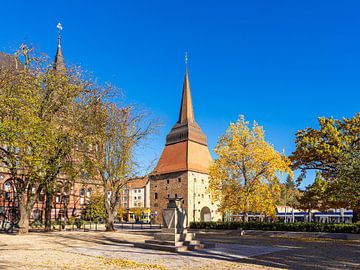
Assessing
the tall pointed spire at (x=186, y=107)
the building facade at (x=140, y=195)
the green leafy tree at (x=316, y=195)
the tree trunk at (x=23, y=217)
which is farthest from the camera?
the building facade at (x=140, y=195)

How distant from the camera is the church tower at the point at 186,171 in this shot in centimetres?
6147

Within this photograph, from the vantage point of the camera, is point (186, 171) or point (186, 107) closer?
point (186, 171)

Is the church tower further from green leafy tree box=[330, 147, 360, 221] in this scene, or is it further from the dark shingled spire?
green leafy tree box=[330, 147, 360, 221]

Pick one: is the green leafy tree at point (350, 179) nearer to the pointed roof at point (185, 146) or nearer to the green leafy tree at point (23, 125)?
the green leafy tree at point (23, 125)

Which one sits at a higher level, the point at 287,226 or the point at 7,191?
the point at 7,191

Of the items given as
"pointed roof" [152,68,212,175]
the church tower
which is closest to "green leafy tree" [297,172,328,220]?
the church tower

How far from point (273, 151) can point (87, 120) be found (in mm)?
15441

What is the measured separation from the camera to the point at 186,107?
245 ft

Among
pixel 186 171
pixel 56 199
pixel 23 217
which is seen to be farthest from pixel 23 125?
pixel 186 171

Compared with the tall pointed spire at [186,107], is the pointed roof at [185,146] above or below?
below

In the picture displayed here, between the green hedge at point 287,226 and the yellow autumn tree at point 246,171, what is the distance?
1.15 meters

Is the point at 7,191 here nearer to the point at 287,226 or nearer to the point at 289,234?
the point at 287,226

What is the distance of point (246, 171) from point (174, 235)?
1492 centimetres

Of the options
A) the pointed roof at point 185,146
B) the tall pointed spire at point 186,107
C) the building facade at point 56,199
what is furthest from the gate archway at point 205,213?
the building facade at point 56,199
